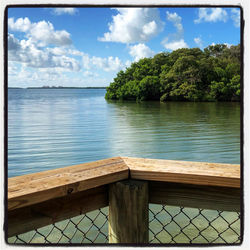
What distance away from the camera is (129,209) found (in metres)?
0.79

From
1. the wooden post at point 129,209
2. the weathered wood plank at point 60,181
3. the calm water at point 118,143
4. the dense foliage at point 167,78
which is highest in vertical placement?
the dense foliage at point 167,78

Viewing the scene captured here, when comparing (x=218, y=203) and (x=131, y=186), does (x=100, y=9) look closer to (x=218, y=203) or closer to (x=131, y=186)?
(x=131, y=186)

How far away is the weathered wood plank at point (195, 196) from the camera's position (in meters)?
0.80

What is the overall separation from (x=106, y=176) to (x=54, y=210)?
157 mm

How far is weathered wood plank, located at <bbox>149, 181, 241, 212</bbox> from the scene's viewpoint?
2.64 feet

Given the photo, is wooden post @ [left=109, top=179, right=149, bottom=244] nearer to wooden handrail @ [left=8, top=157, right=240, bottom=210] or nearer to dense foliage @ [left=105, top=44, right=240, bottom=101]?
wooden handrail @ [left=8, top=157, right=240, bottom=210]

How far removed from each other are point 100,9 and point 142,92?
27204 millimetres

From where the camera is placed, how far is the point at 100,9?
801 millimetres

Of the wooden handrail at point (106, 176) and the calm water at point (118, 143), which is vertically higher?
the wooden handrail at point (106, 176)

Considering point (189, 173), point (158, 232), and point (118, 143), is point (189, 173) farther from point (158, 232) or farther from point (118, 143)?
point (118, 143)

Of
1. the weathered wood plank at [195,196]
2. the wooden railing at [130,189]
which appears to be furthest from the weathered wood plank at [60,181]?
the weathered wood plank at [195,196]

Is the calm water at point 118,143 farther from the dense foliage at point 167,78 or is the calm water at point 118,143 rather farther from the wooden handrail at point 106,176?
the wooden handrail at point 106,176

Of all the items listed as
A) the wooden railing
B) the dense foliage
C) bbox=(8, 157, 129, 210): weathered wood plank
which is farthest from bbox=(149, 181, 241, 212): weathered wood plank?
the dense foliage
